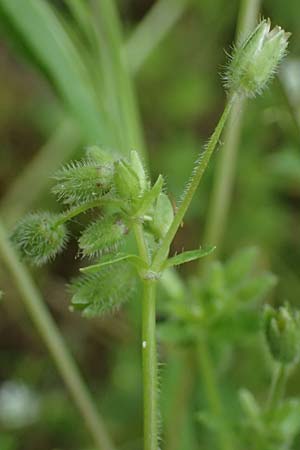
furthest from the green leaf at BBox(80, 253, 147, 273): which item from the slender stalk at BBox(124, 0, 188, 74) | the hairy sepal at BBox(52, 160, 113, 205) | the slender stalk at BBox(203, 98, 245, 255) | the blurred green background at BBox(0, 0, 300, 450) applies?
the slender stalk at BBox(124, 0, 188, 74)

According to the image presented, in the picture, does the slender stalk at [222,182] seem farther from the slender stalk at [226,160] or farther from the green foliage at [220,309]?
the green foliage at [220,309]

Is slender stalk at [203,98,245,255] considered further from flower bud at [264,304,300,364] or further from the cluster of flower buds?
the cluster of flower buds

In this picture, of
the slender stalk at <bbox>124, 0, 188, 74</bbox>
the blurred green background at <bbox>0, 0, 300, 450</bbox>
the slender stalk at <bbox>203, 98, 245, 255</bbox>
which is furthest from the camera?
the slender stalk at <bbox>124, 0, 188, 74</bbox>

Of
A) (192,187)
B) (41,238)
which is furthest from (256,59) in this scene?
(41,238)

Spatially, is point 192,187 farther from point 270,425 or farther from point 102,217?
point 270,425

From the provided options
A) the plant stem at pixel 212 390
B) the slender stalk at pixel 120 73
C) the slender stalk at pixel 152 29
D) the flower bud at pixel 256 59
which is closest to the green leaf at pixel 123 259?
the flower bud at pixel 256 59
